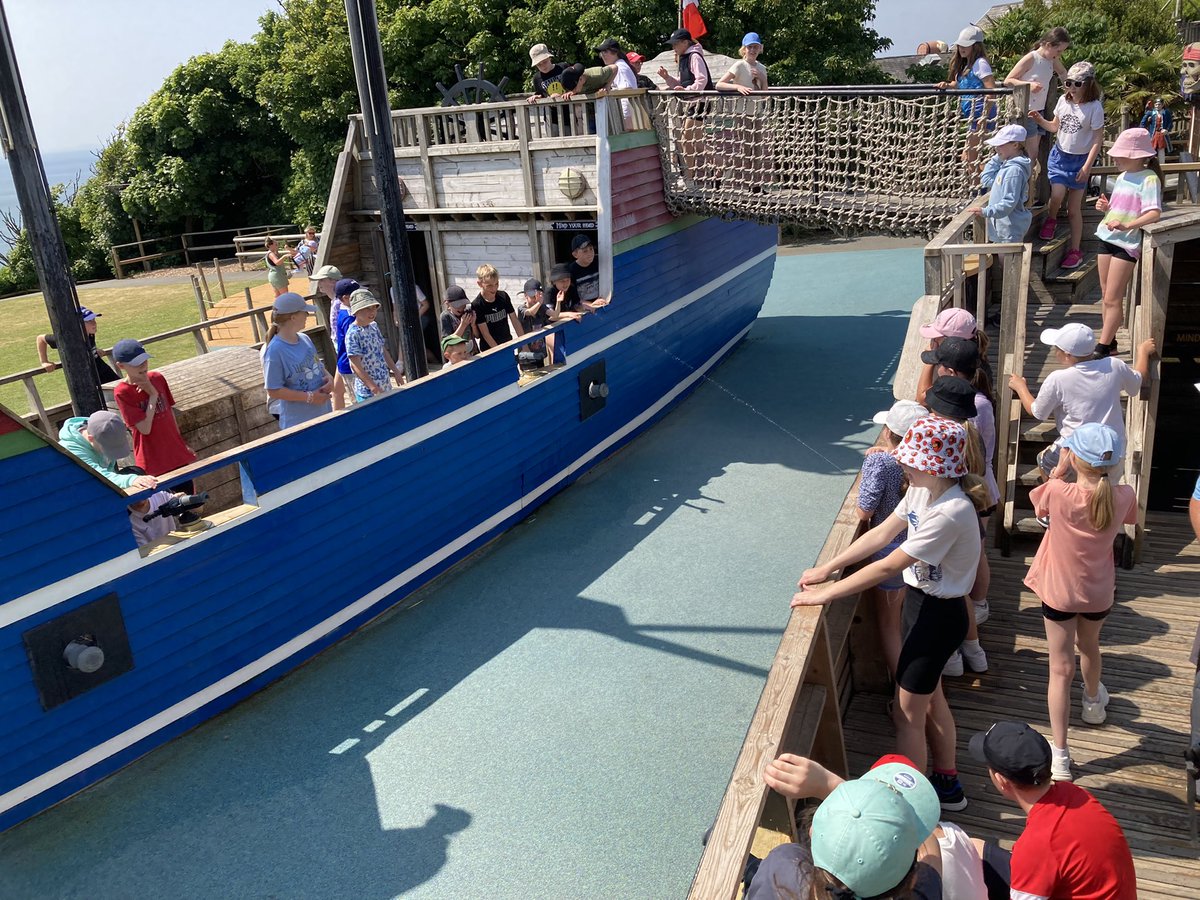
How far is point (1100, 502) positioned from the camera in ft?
12.7

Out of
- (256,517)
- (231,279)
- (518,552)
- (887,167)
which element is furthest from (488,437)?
(231,279)

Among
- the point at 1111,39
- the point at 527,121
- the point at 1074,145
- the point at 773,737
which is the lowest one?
the point at 773,737

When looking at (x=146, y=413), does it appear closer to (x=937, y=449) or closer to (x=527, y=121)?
(x=937, y=449)

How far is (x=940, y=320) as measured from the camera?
513 cm

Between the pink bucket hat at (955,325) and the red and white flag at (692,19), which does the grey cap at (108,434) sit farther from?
the red and white flag at (692,19)

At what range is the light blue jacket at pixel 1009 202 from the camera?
717 cm

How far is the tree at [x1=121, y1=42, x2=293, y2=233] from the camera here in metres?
32.0

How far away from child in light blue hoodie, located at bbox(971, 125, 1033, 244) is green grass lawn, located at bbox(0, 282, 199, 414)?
15649mm

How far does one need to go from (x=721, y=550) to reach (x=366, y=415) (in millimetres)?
3341

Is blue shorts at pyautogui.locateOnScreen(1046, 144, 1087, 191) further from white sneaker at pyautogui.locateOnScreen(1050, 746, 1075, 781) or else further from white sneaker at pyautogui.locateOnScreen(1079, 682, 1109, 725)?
white sneaker at pyautogui.locateOnScreen(1050, 746, 1075, 781)

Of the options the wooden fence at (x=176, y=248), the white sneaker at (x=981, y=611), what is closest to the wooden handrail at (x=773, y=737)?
the white sneaker at (x=981, y=611)

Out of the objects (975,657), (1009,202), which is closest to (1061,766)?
(975,657)

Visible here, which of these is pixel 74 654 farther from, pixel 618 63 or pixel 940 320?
pixel 618 63

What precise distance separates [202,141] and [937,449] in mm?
34740
